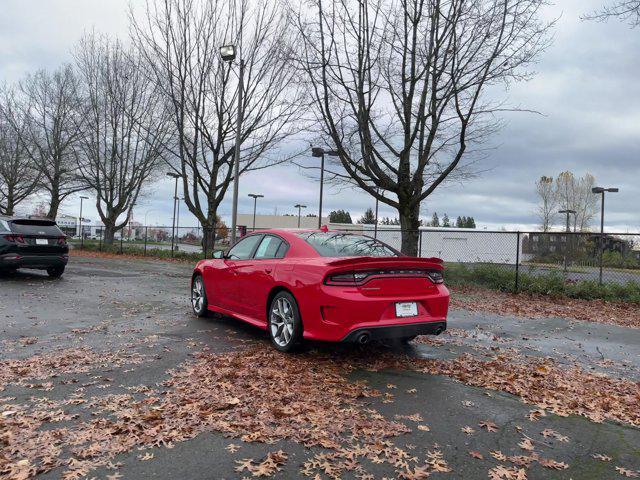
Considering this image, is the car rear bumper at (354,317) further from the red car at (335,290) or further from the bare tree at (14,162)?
the bare tree at (14,162)

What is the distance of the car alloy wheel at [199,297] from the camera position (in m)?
7.74

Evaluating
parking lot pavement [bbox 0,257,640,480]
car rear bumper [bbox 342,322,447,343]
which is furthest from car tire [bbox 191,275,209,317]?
car rear bumper [bbox 342,322,447,343]

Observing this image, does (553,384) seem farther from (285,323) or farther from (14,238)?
(14,238)

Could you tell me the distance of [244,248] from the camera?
6.92 meters

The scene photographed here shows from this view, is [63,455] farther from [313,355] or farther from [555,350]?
[555,350]

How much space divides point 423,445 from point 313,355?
2.39 m

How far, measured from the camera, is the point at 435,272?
563 centimetres

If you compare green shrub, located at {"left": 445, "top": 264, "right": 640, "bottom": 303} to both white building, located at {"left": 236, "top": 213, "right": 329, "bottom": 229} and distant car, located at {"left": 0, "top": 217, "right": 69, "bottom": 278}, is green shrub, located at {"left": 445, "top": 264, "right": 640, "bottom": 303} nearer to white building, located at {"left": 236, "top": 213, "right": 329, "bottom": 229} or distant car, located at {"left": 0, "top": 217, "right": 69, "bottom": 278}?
distant car, located at {"left": 0, "top": 217, "right": 69, "bottom": 278}

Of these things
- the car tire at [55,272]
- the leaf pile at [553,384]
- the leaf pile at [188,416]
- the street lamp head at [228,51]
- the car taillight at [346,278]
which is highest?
the street lamp head at [228,51]

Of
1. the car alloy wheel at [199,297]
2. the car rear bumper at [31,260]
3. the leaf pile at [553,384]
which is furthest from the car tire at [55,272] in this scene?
the leaf pile at [553,384]

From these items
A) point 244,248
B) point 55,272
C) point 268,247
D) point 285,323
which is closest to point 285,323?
point 285,323

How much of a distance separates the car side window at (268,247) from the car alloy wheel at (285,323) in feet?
2.17

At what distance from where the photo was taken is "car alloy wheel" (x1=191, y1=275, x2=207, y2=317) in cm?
774

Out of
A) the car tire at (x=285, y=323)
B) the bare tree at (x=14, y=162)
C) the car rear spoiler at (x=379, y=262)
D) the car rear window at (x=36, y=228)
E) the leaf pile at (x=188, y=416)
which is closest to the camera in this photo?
the leaf pile at (x=188, y=416)
